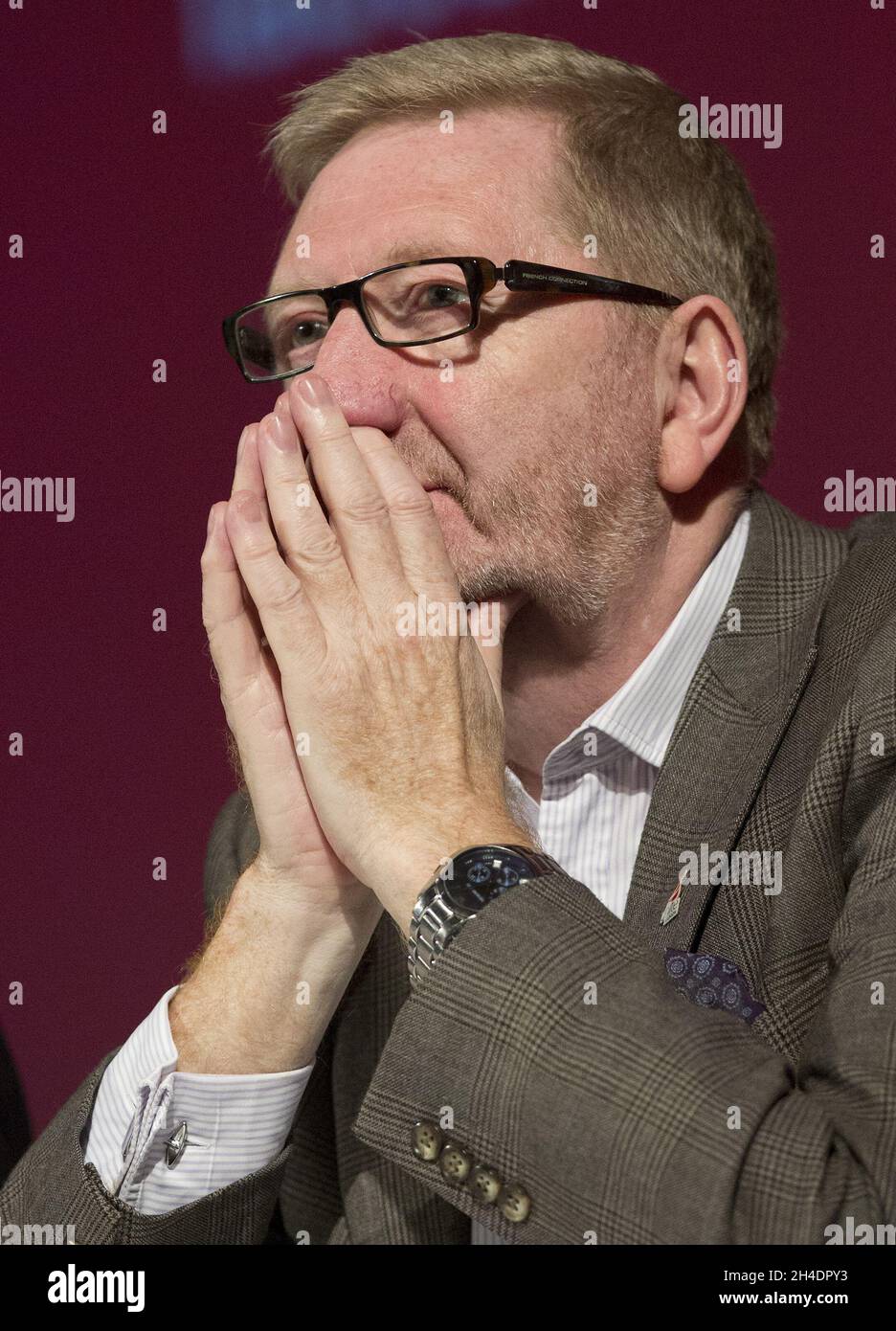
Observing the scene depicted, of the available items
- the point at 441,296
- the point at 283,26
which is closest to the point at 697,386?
the point at 441,296

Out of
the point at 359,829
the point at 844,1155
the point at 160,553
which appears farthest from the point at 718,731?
the point at 160,553

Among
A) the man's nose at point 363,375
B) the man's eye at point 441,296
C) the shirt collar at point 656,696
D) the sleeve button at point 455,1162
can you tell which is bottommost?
the sleeve button at point 455,1162

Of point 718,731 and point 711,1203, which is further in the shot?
point 718,731

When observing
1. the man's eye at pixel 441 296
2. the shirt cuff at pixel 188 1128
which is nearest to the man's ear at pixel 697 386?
the man's eye at pixel 441 296

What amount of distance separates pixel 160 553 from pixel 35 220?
59cm

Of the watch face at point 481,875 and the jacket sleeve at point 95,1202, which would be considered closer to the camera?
the watch face at point 481,875

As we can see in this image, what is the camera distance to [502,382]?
1420 mm

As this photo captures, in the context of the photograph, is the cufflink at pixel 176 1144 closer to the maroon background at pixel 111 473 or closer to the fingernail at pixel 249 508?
the fingernail at pixel 249 508

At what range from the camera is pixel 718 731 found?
1.34 metres

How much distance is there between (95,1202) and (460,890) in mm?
491

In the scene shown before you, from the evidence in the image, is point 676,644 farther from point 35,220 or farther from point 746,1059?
point 35,220

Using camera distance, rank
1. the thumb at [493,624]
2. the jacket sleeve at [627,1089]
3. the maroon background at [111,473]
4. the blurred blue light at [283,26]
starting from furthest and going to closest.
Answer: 1. the maroon background at [111,473]
2. the blurred blue light at [283,26]
3. the thumb at [493,624]
4. the jacket sleeve at [627,1089]

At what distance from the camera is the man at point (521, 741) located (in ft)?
3.19

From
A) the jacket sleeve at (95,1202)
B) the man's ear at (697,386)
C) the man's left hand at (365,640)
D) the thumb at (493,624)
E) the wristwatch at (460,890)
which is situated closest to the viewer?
the wristwatch at (460,890)
